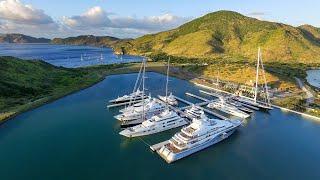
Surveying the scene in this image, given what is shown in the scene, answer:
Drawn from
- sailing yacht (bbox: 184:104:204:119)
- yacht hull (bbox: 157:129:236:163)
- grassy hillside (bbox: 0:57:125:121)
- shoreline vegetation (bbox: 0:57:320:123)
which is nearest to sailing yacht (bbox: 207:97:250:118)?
sailing yacht (bbox: 184:104:204:119)

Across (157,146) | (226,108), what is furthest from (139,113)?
(226,108)

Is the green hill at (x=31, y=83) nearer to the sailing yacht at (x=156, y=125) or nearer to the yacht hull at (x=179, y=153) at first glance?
the sailing yacht at (x=156, y=125)

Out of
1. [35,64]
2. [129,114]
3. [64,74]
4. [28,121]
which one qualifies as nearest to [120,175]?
[129,114]

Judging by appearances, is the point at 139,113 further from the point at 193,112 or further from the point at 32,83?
the point at 32,83

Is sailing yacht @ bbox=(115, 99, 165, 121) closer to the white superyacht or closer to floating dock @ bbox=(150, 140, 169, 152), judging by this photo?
the white superyacht

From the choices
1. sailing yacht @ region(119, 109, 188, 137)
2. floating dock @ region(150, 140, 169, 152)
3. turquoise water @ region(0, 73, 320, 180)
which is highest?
sailing yacht @ region(119, 109, 188, 137)
